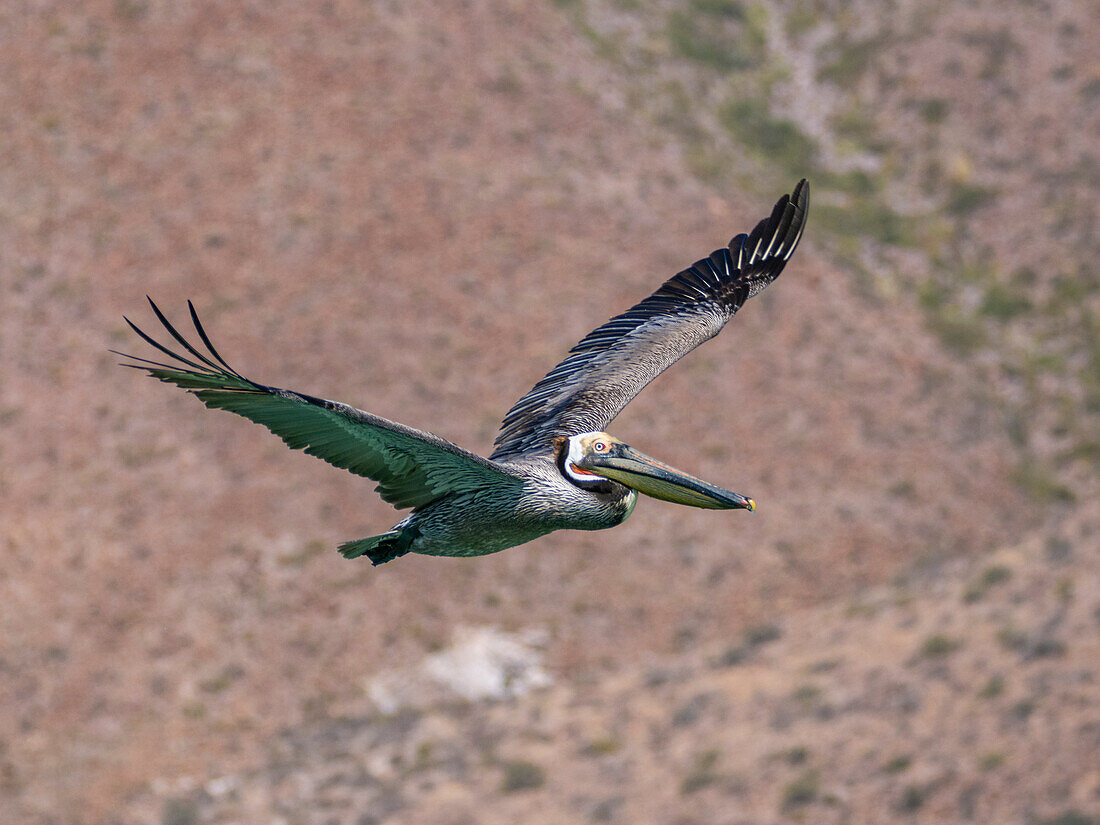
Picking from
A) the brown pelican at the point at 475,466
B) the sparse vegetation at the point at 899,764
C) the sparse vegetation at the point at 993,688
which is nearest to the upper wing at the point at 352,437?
the brown pelican at the point at 475,466

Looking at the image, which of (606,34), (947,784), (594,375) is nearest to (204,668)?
(947,784)

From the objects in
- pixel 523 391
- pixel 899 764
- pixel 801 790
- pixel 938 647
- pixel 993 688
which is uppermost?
pixel 523 391

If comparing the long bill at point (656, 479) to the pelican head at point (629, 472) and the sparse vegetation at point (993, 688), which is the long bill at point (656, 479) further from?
the sparse vegetation at point (993, 688)

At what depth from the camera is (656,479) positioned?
10562 mm

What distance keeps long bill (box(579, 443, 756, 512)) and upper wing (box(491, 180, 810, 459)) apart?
1090 millimetres

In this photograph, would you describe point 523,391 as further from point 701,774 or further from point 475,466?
point 475,466

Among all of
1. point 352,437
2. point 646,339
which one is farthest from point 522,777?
point 352,437

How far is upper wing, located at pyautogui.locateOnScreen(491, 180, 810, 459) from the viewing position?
13.1 m

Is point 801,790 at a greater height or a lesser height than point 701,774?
lesser

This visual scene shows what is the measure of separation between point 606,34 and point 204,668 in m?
24.7

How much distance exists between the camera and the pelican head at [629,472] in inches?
403

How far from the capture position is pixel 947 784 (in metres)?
25.4

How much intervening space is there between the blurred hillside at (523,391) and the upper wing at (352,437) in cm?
1735

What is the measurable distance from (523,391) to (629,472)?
978 inches
